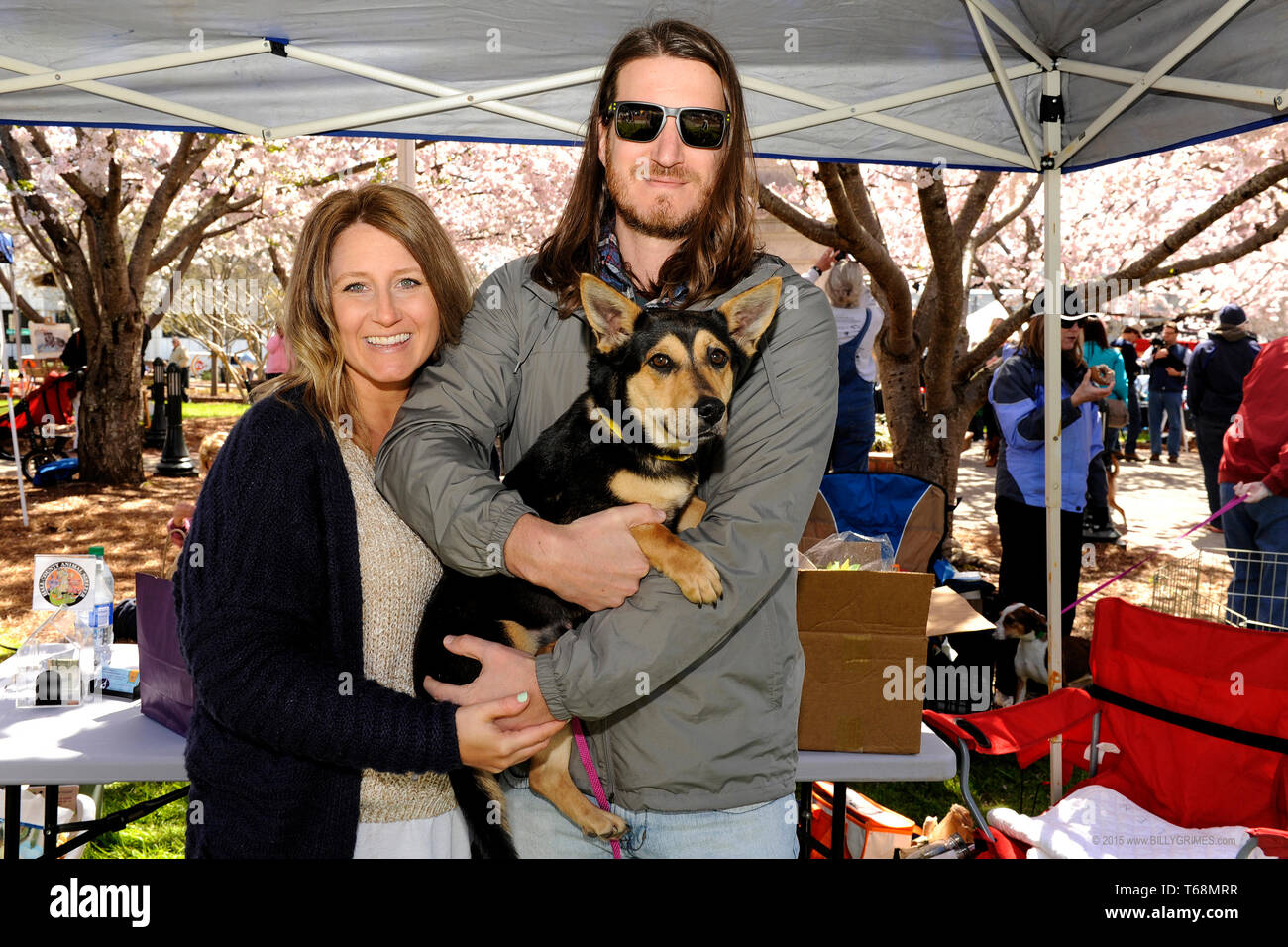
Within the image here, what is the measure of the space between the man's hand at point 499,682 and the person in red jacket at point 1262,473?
541cm

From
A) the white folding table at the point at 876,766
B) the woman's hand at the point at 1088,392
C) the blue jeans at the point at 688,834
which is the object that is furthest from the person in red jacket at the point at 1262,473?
the blue jeans at the point at 688,834

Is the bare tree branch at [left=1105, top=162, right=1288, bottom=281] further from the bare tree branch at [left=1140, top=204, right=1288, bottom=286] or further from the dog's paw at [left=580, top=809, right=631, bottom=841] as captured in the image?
the dog's paw at [left=580, top=809, right=631, bottom=841]

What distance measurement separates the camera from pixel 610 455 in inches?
75.7

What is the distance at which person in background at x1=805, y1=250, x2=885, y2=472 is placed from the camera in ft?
25.8

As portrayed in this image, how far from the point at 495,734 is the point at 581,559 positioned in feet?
1.21

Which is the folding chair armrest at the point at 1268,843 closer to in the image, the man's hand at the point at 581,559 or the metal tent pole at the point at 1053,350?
the metal tent pole at the point at 1053,350

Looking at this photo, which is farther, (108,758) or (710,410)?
(108,758)

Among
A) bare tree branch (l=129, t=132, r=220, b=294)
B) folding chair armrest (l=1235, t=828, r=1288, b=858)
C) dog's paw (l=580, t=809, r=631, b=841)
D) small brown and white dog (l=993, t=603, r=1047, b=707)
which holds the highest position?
bare tree branch (l=129, t=132, r=220, b=294)

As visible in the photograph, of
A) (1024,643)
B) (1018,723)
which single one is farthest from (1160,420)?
(1018,723)

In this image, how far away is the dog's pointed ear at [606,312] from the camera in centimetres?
180

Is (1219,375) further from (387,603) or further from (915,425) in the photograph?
(387,603)

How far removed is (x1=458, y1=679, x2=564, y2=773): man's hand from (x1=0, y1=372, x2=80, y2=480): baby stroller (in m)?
15.3

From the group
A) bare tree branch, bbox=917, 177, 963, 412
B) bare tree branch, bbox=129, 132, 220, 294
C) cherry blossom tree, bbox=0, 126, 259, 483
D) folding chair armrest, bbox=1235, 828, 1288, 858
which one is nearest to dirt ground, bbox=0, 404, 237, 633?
cherry blossom tree, bbox=0, 126, 259, 483

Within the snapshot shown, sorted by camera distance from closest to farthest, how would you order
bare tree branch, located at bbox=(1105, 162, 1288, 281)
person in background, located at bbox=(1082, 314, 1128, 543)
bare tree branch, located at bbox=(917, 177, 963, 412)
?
bare tree branch, located at bbox=(1105, 162, 1288, 281) → bare tree branch, located at bbox=(917, 177, 963, 412) → person in background, located at bbox=(1082, 314, 1128, 543)
